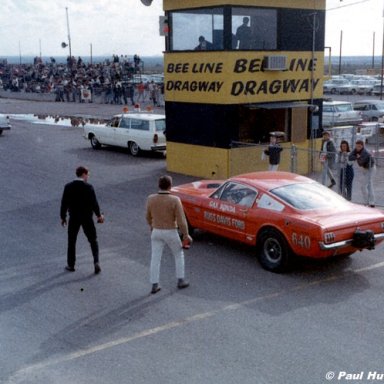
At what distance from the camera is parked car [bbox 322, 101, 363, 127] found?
2878 cm

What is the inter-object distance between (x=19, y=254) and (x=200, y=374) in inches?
219

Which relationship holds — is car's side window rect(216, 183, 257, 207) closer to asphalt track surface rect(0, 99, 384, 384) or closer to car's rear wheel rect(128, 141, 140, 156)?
asphalt track surface rect(0, 99, 384, 384)

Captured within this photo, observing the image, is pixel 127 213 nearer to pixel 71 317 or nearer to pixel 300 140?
pixel 71 317

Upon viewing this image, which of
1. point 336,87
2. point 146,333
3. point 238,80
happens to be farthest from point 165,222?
point 336,87

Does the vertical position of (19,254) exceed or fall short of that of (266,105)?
it falls short

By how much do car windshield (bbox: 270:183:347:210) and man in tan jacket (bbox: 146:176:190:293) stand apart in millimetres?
2025

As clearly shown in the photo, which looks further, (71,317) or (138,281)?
(138,281)

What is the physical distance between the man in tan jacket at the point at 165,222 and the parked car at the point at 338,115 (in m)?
21.1

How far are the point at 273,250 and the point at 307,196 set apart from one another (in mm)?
1066

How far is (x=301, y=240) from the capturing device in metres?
9.00

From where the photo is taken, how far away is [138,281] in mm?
9258

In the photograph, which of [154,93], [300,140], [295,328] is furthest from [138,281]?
[154,93]

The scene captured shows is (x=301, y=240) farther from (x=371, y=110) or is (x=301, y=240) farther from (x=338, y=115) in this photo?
(x=371, y=110)

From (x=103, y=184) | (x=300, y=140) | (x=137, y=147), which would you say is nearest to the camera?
(x=103, y=184)
